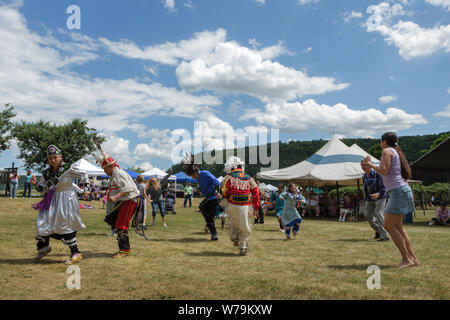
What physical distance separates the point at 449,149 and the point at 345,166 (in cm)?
520

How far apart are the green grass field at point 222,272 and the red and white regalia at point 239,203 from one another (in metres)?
0.39

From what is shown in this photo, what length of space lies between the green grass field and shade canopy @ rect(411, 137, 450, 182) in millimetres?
10497

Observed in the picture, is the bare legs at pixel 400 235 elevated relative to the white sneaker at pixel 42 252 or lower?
elevated

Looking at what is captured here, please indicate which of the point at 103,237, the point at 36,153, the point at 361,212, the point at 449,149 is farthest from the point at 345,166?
→ the point at 36,153

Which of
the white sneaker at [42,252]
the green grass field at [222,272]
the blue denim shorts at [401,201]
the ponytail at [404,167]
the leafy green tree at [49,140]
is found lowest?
the green grass field at [222,272]

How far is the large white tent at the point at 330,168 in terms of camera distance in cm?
1891

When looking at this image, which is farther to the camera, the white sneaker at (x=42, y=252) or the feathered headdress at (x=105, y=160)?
the feathered headdress at (x=105, y=160)

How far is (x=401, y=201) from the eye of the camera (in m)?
5.20

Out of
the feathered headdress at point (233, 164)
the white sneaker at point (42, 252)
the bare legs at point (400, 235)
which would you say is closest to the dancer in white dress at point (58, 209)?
the white sneaker at point (42, 252)

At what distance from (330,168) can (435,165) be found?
17.7ft

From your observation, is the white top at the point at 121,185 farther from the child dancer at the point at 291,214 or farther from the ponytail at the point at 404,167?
the ponytail at the point at 404,167

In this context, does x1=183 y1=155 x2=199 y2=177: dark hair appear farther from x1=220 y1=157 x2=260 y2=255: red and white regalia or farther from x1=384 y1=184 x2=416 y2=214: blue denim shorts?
x1=384 y1=184 x2=416 y2=214: blue denim shorts

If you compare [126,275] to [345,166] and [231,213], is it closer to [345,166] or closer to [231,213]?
Result: [231,213]

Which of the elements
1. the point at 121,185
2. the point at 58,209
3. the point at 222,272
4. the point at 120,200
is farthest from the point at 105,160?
the point at 222,272
